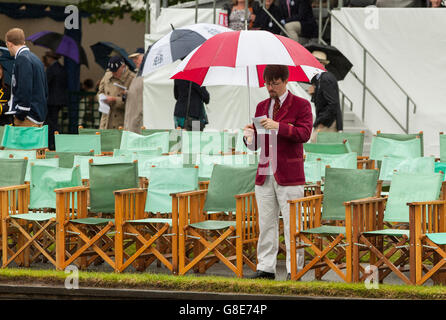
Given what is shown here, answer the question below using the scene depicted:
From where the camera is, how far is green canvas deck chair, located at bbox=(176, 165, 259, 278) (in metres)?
9.56

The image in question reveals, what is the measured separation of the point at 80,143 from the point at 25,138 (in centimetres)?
68

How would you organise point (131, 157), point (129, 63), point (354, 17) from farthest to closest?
point (354, 17), point (129, 63), point (131, 157)

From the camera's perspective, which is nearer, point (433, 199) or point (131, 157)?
point (433, 199)

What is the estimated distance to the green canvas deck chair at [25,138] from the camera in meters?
13.1

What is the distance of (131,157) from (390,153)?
359 cm

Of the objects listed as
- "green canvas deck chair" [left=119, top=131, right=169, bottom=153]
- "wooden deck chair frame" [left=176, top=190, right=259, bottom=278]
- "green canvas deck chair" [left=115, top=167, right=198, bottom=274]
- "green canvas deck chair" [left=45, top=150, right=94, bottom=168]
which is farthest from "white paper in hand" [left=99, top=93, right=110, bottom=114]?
"wooden deck chair frame" [left=176, top=190, right=259, bottom=278]

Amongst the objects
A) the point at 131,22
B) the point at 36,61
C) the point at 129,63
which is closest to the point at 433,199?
the point at 36,61

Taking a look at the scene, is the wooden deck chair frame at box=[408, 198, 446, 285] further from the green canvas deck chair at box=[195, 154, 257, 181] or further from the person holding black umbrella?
the person holding black umbrella

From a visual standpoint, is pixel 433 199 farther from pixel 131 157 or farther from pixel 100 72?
pixel 100 72

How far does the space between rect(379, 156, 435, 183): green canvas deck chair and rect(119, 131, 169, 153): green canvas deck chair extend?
2.92m

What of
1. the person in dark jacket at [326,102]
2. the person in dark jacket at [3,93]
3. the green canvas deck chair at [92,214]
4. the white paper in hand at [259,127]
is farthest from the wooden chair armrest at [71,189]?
the person in dark jacket at [326,102]

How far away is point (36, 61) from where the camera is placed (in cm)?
1310
